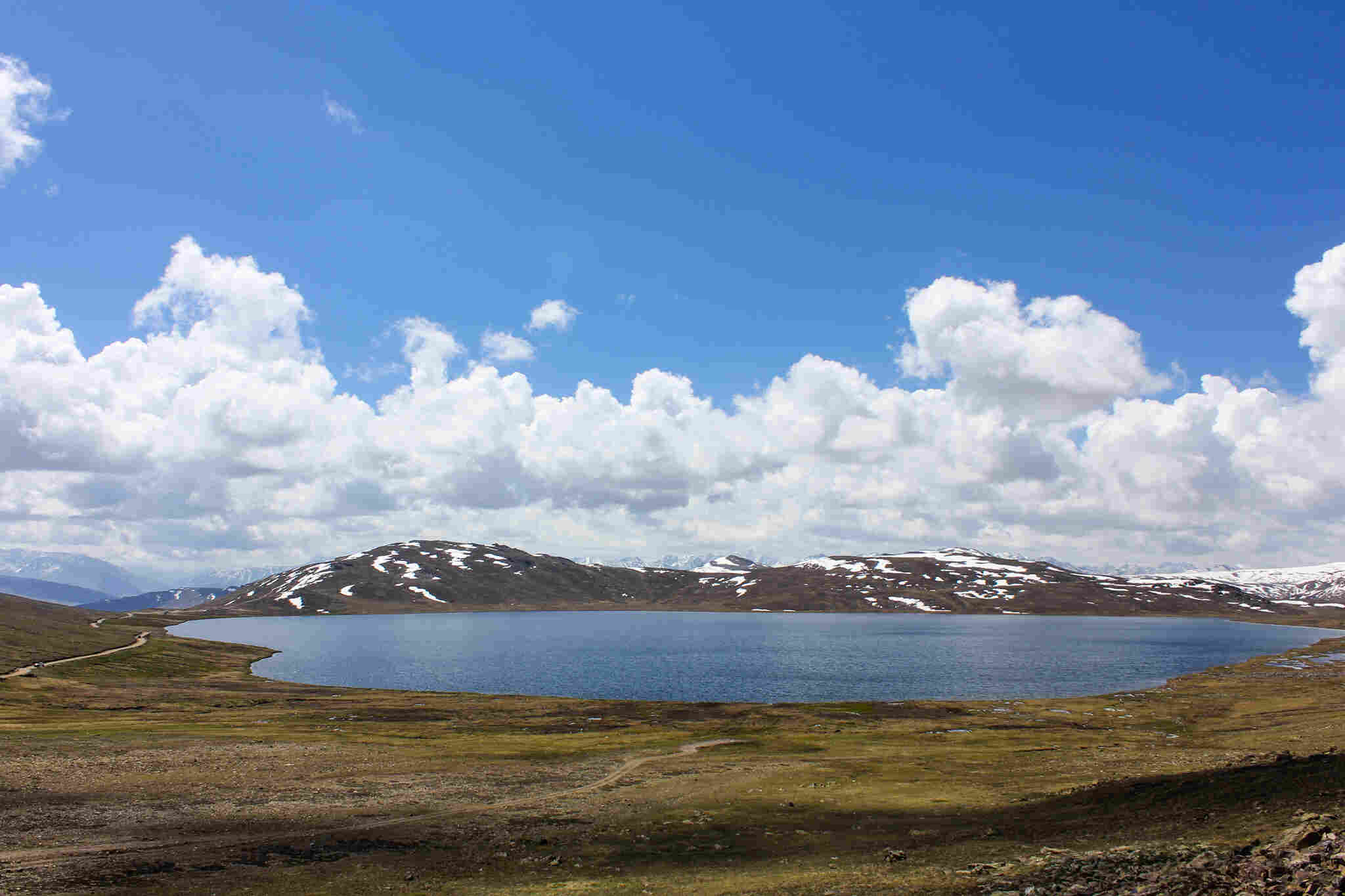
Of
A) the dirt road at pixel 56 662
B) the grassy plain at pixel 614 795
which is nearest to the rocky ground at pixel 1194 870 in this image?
the grassy plain at pixel 614 795

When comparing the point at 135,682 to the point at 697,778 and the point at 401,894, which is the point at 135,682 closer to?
the point at 697,778

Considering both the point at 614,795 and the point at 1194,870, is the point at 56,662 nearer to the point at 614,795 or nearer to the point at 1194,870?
the point at 614,795

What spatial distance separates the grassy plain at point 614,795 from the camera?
115 ft

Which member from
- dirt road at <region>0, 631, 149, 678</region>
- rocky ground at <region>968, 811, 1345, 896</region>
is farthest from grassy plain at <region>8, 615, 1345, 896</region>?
dirt road at <region>0, 631, 149, 678</region>

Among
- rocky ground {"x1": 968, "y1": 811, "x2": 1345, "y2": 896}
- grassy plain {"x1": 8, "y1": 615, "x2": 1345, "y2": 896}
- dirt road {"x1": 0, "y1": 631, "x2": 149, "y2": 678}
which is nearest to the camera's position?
rocky ground {"x1": 968, "y1": 811, "x2": 1345, "y2": 896}

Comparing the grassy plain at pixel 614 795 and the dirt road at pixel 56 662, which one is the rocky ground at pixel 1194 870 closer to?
the grassy plain at pixel 614 795

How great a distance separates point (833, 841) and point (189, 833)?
114ft

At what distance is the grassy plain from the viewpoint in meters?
35.0

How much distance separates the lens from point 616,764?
67.1 metres

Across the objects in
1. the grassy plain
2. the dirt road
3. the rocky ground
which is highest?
the rocky ground

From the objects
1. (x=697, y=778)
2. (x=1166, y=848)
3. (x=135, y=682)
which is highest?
(x=1166, y=848)

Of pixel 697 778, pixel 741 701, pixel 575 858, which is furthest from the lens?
pixel 741 701

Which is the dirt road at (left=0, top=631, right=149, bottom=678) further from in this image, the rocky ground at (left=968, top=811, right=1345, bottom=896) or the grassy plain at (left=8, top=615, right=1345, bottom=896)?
the rocky ground at (left=968, top=811, right=1345, bottom=896)

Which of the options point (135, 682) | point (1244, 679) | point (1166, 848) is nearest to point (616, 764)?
point (1166, 848)
